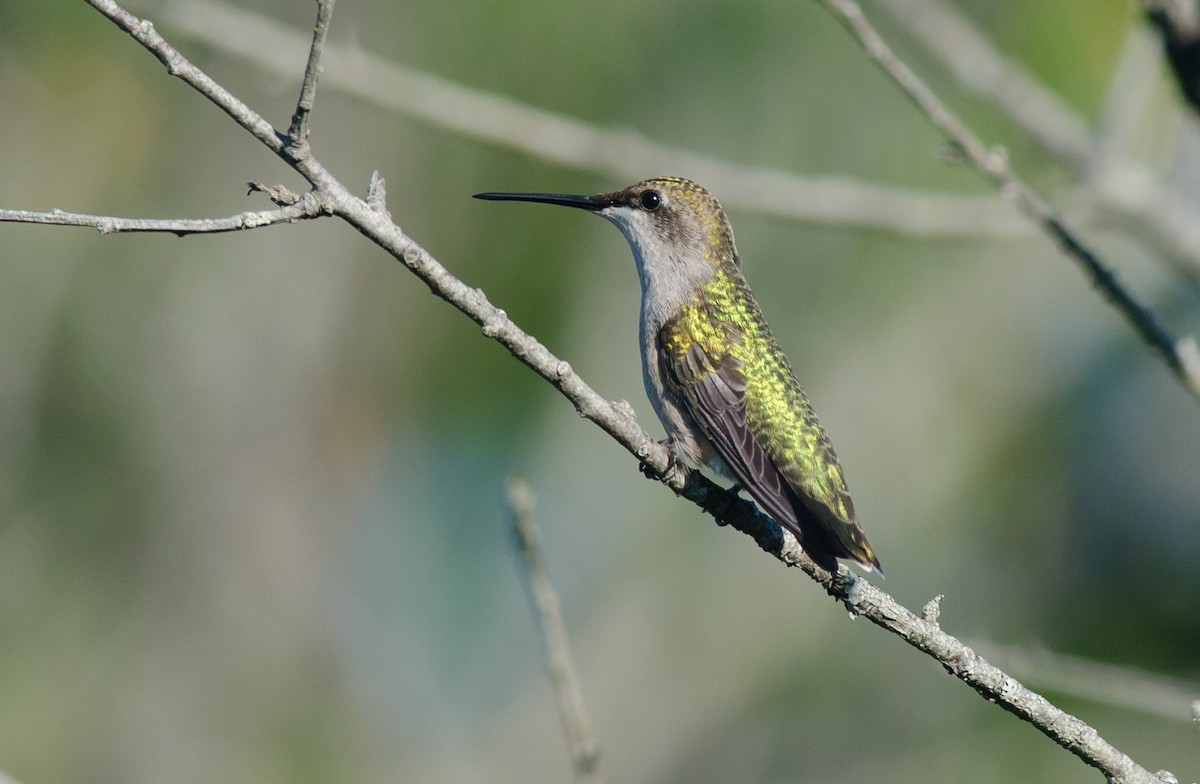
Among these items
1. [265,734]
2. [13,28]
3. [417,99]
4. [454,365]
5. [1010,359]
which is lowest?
[417,99]

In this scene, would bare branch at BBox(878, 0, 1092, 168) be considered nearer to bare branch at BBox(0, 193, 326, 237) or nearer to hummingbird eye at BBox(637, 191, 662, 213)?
hummingbird eye at BBox(637, 191, 662, 213)

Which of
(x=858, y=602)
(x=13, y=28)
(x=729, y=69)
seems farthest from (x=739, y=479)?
(x=729, y=69)

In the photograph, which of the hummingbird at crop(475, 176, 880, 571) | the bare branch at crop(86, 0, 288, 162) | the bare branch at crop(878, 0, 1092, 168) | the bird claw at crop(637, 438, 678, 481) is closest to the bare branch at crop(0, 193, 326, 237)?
the bare branch at crop(86, 0, 288, 162)

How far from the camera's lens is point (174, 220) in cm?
264

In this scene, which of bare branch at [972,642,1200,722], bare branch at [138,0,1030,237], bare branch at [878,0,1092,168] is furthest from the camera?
bare branch at [138,0,1030,237]

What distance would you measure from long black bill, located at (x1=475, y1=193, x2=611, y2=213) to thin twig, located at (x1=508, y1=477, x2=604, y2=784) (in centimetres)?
122

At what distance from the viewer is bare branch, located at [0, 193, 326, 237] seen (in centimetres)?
255

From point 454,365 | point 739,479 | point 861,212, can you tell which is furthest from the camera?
point 454,365

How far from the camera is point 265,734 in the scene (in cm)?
1634

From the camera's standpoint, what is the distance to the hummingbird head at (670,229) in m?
5.36

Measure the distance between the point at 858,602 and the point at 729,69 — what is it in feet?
43.5

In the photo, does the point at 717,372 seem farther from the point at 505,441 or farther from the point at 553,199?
the point at 505,441

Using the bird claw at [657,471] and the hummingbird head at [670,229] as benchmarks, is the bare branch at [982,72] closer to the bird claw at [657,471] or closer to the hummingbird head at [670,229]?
the hummingbird head at [670,229]

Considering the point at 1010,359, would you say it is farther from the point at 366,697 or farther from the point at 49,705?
the point at 49,705
